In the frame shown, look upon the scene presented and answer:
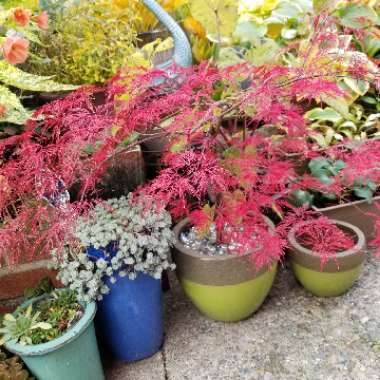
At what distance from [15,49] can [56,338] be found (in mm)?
843

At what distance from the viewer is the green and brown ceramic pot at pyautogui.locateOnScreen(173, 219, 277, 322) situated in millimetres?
1586

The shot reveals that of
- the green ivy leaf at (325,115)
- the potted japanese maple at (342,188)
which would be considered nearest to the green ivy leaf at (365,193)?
the potted japanese maple at (342,188)

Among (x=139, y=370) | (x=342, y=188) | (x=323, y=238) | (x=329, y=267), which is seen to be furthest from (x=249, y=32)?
(x=139, y=370)

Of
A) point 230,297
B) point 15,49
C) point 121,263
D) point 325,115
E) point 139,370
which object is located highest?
point 15,49

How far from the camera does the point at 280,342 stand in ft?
5.51

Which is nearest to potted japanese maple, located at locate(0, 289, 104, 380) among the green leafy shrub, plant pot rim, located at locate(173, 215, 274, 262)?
plant pot rim, located at locate(173, 215, 274, 262)

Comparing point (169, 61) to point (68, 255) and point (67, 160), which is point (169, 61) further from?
point (68, 255)

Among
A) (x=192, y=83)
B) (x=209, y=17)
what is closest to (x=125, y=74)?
(x=192, y=83)

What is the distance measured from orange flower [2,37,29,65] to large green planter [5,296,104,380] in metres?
0.78

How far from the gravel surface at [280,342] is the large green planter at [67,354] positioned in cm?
23

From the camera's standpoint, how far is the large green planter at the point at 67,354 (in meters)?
1.33

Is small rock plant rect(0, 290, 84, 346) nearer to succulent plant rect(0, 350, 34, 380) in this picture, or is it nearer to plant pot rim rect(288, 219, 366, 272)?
succulent plant rect(0, 350, 34, 380)

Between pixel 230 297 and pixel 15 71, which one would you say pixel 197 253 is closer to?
pixel 230 297

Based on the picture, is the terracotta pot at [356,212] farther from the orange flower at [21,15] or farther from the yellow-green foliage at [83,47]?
the orange flower at [21,15]
